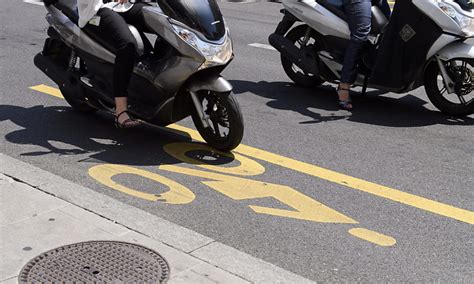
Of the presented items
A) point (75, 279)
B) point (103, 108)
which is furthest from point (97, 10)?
point (75, 279)

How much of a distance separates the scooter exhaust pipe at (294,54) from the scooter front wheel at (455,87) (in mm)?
1226

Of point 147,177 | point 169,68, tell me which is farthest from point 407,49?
point 147,177

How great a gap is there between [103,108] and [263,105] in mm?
1912

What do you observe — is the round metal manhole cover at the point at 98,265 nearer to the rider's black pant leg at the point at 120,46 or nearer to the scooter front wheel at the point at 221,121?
A: the scooter front wheel at the point at 221,121

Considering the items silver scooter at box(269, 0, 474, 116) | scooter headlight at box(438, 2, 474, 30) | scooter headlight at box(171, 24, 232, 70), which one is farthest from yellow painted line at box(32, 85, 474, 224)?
scooter headlight at box(438, 2, 474, 30)

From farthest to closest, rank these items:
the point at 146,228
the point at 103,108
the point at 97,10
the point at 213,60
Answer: the point at 103,108 → the point at 97,10 → the point at 213,60 → the point at 146,228

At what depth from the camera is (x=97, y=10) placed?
6.23 m

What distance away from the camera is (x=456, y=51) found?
7.18 meters

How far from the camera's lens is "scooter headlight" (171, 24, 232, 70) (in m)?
5.83

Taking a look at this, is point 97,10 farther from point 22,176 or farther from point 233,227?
point 233,227

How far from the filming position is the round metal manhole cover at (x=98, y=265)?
3994mm

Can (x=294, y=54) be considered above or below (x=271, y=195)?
above

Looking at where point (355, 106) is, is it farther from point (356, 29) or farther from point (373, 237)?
point (373, 237)

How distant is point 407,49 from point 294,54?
4.45 ft
